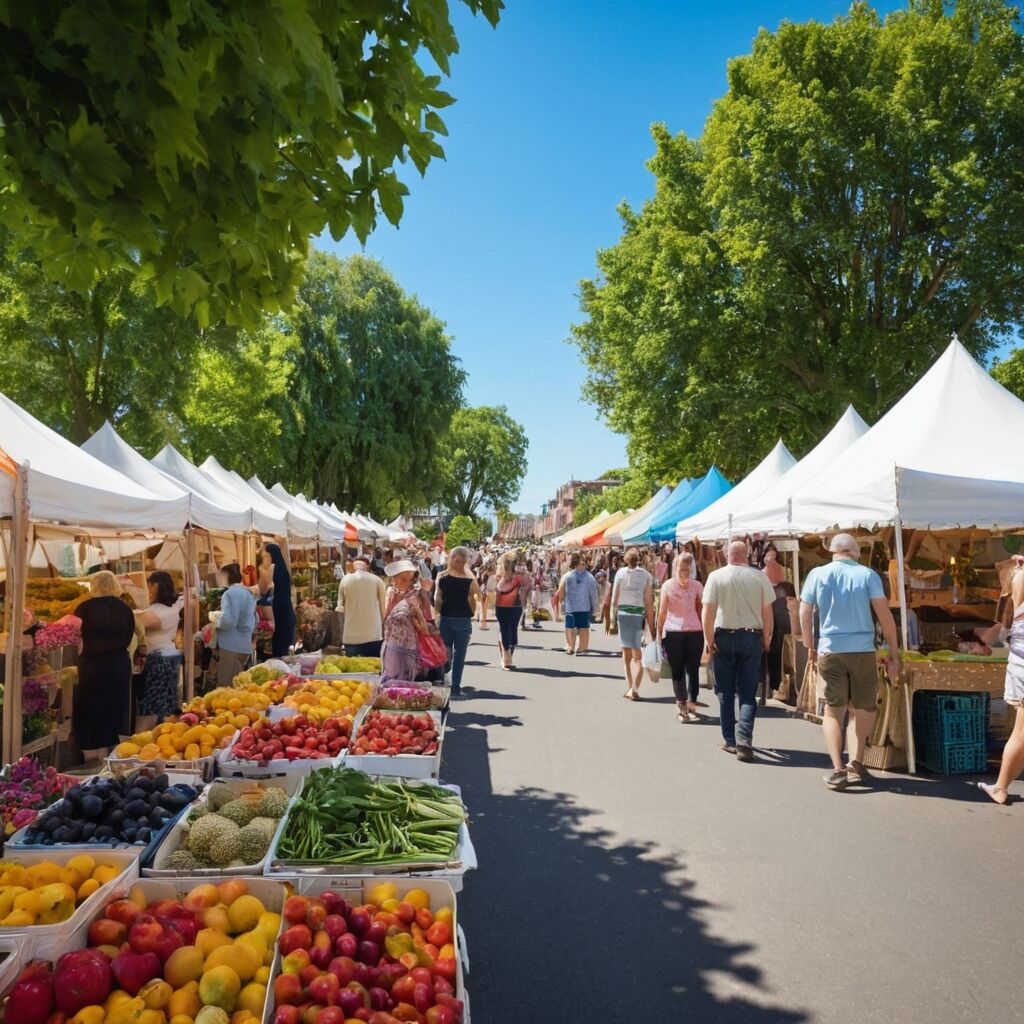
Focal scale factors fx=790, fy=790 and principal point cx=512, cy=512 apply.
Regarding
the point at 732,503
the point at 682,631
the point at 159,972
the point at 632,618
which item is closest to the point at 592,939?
the point at 159,972

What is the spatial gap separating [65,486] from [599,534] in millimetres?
20091

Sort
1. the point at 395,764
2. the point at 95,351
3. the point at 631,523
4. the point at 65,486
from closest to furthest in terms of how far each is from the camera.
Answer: the point at 395,764 → the point at 65,486 → the point at 95,351 → the point at 631,523

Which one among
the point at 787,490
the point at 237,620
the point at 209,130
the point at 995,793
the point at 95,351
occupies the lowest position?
the point at 995,793

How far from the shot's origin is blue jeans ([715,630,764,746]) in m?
7.46

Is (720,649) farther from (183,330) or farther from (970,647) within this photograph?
(183,330)

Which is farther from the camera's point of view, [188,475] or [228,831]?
[188,475]

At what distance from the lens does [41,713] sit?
7.08 m

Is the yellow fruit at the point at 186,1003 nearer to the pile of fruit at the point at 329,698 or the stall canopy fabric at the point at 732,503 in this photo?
the pile of fruit at the point at 329,698

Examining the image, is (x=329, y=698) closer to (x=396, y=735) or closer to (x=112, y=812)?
(x=396, y=735)

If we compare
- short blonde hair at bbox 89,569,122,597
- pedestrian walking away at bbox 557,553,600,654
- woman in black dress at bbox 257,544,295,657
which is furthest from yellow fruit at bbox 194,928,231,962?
pedestrian walking away at bbox 557,553,600,654

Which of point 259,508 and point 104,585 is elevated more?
point 259,508

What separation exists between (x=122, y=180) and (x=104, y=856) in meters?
2.82

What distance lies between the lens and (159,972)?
8.73 ft

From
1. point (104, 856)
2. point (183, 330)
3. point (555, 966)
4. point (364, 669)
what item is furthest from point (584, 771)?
point (183, 330)
